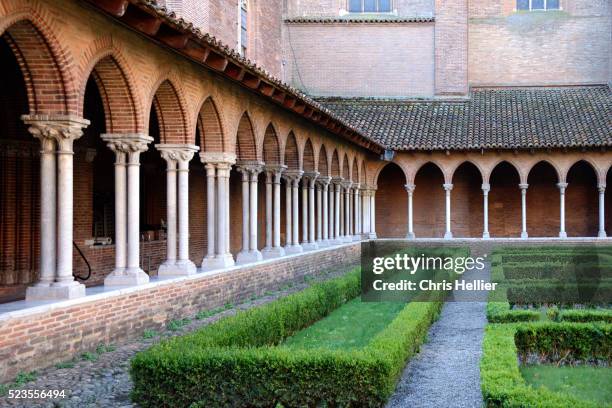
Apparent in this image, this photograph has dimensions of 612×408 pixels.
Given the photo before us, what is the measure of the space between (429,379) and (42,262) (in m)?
4.58

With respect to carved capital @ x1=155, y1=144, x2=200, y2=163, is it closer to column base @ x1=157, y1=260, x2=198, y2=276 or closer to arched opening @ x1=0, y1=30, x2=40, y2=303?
column base @ x1=157, y1=260, x2=198, y2=276

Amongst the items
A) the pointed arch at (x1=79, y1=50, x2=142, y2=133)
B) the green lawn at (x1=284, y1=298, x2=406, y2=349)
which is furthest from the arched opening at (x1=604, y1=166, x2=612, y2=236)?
the pointed arch at (x1=79, y1=50, x2=142, y2=133)

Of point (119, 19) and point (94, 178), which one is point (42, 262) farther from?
point (94, 178)

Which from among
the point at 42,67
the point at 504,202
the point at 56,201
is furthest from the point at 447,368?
the point at 504,202

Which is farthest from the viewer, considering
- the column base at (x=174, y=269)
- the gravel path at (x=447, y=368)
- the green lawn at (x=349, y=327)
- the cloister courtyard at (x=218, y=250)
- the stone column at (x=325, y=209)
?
the stone column at (x=325, y=209)

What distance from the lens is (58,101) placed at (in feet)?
29.4

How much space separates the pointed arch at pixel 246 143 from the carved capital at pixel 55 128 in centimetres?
739

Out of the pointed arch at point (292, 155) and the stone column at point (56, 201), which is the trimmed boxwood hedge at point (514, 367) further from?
the pointed arch at point (292, 155)

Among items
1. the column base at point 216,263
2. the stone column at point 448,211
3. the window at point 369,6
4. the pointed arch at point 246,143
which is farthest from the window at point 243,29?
the column base at point 216,263

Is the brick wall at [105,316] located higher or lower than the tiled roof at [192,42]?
lower

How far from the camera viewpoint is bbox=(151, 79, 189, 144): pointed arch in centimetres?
1237

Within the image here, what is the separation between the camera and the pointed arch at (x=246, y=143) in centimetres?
1638

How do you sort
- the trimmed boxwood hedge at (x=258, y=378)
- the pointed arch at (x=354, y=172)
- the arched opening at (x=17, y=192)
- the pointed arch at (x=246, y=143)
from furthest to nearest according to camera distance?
the pointed arch at (x=354, y=172), the pointed arch at (x=246, y=143), the arched opening at (x=17, y=192), the trimmed boxwood hedge at (x=258, y=378)

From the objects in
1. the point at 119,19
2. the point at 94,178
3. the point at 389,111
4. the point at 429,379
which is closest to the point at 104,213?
the point at 94,178
